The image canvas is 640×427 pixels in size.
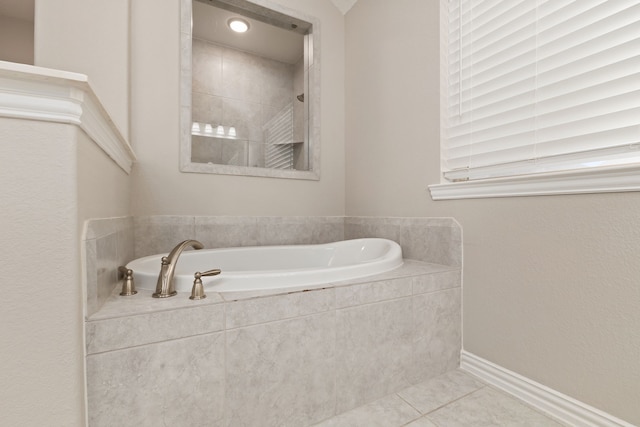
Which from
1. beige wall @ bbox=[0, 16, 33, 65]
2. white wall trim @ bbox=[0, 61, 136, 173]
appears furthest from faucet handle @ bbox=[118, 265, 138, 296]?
beige wall @ bbox=[0, 16, 33, 65]

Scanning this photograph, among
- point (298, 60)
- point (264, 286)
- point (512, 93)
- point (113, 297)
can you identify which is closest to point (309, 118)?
point (298, 60)

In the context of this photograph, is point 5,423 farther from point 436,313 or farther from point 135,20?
point 135,20

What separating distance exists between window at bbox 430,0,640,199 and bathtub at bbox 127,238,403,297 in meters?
0.57

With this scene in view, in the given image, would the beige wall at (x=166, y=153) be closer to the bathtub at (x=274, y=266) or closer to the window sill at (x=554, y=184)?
the bathtub at (x=274, y=266)

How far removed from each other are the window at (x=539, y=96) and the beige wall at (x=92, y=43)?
1.76 m

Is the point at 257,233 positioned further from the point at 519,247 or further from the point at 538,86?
the point at 538,86

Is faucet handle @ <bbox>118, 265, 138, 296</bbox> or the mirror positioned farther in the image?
the mirror

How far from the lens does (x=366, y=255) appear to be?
192cm

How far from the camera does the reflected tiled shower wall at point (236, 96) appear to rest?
77.0 inches

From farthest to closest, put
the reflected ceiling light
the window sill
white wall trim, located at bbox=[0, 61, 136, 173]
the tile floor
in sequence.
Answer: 1. the reflected ceiling light
2. the tile floor
3. the window sill
4. white wall trim, located at bbox=[0, 61, 136, 173]

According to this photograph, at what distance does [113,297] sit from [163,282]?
156mm

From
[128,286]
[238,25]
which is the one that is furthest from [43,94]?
[238,25]

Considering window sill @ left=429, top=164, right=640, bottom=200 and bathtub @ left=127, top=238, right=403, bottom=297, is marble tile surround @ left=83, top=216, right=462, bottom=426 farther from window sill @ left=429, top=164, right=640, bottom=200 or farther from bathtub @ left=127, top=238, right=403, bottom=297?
window sill @ left=429, top=164, right=640, bottom=200

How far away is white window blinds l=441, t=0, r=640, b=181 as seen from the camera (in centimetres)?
100
